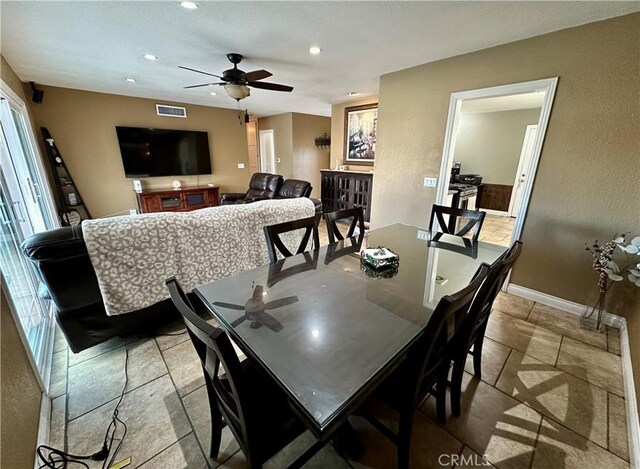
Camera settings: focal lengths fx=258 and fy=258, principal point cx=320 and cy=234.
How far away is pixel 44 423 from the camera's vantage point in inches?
55.7

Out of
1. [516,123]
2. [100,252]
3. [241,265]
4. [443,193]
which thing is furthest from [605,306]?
[516,123]

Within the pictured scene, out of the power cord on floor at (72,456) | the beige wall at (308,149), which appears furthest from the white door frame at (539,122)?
the beige wall at (308,149)

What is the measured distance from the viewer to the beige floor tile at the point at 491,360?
1780mm

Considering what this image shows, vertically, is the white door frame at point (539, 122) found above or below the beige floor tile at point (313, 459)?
above

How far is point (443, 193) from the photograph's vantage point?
3.31 meters

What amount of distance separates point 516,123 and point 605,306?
16.4 ft

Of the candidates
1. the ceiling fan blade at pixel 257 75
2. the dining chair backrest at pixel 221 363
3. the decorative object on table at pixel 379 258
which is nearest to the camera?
the dining chair backrest at pixel 221 363

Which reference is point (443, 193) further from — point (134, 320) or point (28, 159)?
point (28, 159)

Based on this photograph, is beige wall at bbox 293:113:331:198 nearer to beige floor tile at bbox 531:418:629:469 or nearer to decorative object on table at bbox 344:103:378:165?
decorative object on table at bbox 344:103:378:165

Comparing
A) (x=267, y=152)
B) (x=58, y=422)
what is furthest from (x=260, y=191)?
(x=58, y=422)

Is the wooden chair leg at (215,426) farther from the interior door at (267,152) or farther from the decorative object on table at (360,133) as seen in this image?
the interior door at (267,152)

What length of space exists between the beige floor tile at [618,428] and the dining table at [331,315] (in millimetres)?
1071

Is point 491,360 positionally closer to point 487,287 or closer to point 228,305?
point 487,287

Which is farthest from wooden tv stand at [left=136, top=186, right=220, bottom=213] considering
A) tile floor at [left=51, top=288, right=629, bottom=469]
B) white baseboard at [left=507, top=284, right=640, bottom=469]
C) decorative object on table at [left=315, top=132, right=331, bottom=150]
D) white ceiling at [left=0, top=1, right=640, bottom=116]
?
white baseboard at [left=507, top=284, right=640, bottom=469]
